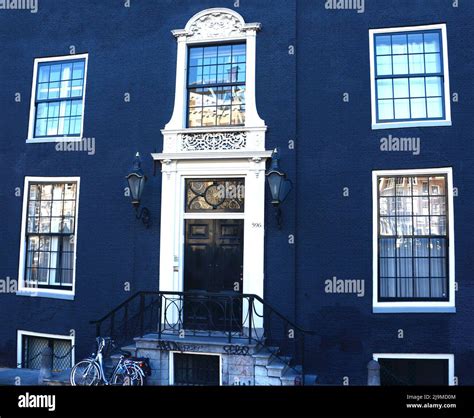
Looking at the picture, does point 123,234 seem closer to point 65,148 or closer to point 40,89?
point 65,148

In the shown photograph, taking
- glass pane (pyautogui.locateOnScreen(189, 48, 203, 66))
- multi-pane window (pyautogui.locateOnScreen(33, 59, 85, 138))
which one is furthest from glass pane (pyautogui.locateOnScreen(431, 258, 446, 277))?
multi-pane window (pyautogui.locateOnScreen(33, 59, 85, 138))

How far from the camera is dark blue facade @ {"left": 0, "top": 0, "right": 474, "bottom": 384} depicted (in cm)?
904

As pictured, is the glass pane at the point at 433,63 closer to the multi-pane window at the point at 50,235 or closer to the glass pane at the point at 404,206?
the glass pane at the point at 404,206

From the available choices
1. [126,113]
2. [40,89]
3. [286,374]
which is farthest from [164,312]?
[40,89]

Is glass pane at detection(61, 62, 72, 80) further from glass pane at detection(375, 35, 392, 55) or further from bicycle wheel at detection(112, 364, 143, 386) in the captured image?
glass pane at detection(375, 35, 392, 55)

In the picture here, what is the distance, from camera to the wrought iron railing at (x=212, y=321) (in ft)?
28.7

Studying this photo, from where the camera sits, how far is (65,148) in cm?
1120

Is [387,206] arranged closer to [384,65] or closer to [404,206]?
[404,206]

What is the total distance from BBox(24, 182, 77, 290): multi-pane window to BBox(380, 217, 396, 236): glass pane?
7.33 meters

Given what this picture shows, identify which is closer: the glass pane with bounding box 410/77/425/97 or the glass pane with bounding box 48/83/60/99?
the glass pane with bounding box 410/77/425/97

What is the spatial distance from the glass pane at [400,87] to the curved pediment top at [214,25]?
3618mm

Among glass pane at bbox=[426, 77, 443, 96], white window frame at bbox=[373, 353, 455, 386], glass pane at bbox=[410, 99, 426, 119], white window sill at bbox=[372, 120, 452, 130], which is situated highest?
glass pane at bbox=[426, 77, 443, 96]

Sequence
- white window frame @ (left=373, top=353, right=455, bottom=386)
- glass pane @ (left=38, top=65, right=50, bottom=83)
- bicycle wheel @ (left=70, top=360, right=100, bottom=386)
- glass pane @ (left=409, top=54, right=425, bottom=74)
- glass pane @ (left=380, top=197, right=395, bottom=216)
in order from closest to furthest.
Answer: bicycle wheel @ (left=70, top=360, right=100, bottom=386)
white window frame @ (left=373, top=353, right=455, bottom=386)
glass pane @ (left=380, top=197, right=395, bottom=216)
glass pane @ (left=409, top=54, right=425, bottom=74)
glass pane @ (left=38, top=65, right=50, bottom=83)

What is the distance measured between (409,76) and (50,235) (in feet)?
30.5
